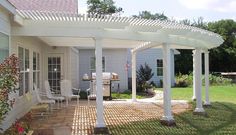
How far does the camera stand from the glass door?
63.8ft

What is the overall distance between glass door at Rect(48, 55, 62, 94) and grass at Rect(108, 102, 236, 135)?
301 inches

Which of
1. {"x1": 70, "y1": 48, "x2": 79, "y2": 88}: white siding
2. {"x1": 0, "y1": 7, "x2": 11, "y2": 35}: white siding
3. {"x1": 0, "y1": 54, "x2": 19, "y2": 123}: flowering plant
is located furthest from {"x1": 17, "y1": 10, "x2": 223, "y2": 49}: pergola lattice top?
{"x1": 70, "y1": 48, "x2": 79, "y2": 88}: white siding

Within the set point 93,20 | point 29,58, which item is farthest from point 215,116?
point 29,58

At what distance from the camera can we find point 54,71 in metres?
19.5

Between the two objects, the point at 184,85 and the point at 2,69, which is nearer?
the point at 2,69

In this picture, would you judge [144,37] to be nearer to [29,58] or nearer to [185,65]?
[29,58]

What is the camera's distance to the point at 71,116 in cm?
1361

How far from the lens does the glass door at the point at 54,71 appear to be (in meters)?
19.5

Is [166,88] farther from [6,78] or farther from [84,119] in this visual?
[6,78]

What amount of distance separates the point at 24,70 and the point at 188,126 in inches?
223

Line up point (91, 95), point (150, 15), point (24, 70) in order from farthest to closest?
point (150, 15) → point (91, 95) → point (24, 70)

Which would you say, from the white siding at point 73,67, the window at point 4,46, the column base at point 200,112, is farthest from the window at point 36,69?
the column base at point 200,112

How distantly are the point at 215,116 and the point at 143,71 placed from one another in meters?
16.8

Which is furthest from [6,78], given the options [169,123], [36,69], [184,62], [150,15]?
[150,15]
